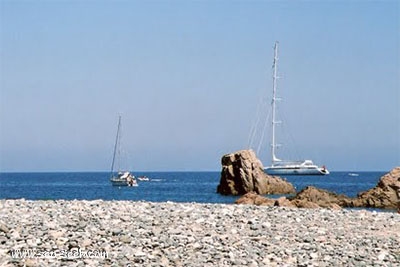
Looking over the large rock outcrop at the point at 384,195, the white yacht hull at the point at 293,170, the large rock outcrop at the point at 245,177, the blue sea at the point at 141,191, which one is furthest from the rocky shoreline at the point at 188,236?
the white yacht hull at the point at 293,170

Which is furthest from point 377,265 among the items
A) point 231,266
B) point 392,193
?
point 392,193

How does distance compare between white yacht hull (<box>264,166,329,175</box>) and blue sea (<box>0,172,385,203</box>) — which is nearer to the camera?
blue sea (<box>0,172,385,203</box>)

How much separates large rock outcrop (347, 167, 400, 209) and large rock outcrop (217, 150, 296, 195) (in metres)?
18.4

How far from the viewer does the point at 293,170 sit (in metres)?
104

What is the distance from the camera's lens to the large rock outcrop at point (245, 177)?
6481cm

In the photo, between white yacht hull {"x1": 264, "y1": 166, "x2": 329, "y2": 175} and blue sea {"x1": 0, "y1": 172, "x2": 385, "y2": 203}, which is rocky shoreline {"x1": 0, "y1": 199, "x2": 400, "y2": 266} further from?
white yacht hull {"x1": 264, "y1": 166, "x2": 329, "y2": 175}

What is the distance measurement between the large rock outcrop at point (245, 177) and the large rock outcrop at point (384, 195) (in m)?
18.4

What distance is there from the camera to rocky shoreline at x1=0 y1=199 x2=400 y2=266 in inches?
539

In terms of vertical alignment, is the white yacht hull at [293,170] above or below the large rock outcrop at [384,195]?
above

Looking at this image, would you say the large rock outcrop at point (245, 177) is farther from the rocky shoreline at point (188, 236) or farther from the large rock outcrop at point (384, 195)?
the rocky shoreline at point (188, 236)

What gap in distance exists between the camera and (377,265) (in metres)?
14.2

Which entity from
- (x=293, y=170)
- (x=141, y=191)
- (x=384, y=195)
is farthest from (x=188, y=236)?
(x=293, y=170)

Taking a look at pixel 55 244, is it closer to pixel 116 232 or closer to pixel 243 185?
pixel 116 232

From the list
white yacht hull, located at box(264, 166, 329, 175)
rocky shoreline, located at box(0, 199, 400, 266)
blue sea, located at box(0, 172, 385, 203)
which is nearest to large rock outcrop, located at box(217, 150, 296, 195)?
blue sea, located at box(0, 172, 385, 203)
